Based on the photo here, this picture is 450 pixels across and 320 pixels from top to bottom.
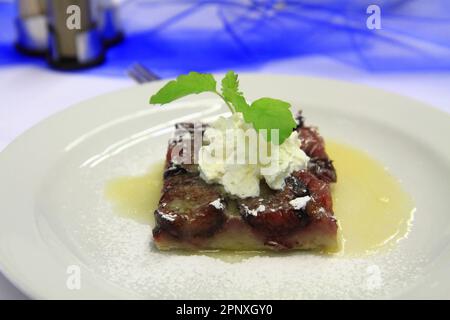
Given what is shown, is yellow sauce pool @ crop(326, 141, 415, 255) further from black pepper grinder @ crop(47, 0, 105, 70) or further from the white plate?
black pepper grinder @ crop(47, 0, 105, 70)

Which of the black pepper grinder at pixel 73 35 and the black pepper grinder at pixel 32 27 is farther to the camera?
the black pepper grinder at pixel 32 27

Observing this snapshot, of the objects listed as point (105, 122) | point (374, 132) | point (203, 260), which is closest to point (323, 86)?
point (374, 132)

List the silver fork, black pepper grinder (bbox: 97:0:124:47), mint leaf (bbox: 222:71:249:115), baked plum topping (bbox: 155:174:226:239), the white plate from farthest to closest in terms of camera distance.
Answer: black pepper grinder (bbox: 97:0:124:47), the silver fork, mint leaf (bbox: 222:71:249:115), baked plum topping (bbox: 155:174:226:239), the white plate

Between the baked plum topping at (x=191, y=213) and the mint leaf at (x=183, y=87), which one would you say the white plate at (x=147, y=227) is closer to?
the baked plum topping at (x=191, y=213)

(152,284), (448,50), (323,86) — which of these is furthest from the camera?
(448,50)

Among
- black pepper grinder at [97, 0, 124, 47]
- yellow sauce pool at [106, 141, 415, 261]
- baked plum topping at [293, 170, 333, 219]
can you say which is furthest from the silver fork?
baked plum topping at [293, 170, 333, 219]

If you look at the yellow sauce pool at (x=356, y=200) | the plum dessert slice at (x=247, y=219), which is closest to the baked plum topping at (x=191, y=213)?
the plum dessert slice at (x=247, y=219)

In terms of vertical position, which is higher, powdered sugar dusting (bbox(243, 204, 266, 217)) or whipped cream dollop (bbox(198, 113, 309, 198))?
whipped cream dollop (bbox(198, 113, 309, 198))
